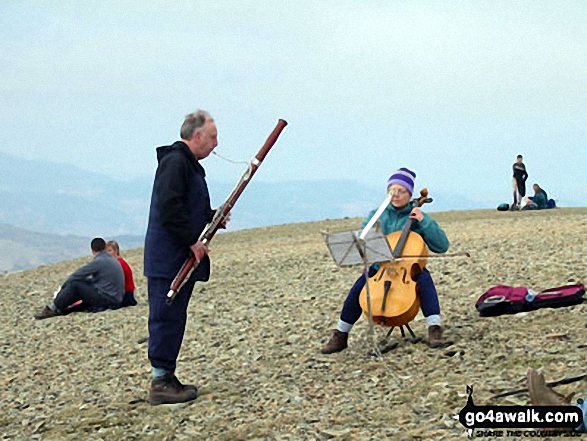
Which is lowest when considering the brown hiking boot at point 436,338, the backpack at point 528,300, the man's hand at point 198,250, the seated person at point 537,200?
the brown hiking boot at point 436,338

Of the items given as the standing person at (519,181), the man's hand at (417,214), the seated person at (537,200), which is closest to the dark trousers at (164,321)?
the man's hand at (417,214)

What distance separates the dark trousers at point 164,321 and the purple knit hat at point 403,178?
7.96 feet

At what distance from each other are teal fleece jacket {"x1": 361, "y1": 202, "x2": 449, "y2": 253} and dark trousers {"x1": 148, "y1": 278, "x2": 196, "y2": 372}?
2.13 meters

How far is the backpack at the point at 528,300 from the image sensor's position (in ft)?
35.2

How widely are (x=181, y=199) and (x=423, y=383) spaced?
8.78 ft

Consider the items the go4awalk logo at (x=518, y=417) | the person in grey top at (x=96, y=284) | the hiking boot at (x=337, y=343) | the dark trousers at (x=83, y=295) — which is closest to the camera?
the go4awalk logo at (x=518, y=417)

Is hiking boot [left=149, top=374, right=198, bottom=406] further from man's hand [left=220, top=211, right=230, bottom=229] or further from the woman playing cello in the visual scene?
the woman playing cello

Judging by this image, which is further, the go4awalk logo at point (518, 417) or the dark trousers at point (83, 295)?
the dark trousers at point (83, 295)

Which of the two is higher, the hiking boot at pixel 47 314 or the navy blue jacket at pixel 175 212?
the hiking boot at pixel 47 314

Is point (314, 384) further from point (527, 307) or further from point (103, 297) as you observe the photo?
point (103, 297)

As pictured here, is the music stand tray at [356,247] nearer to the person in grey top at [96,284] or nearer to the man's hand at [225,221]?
the man's hand at [225,221]

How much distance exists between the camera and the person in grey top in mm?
15805

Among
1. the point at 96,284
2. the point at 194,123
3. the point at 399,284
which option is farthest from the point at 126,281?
the point at 194,123

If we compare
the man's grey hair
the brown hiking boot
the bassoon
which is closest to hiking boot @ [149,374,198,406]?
the bassoon
